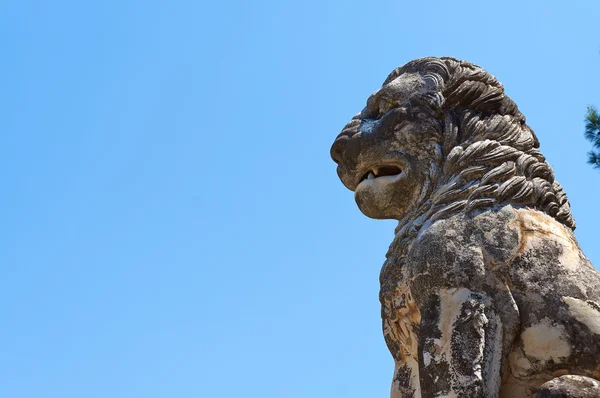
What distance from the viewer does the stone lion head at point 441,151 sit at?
543cm

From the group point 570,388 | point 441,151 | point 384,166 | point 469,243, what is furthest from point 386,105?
point 570,388

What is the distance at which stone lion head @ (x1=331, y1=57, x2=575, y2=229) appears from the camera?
17.8ft

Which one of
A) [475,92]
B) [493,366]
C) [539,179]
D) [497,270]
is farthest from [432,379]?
[475,92]

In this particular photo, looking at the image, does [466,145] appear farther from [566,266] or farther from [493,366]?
[493,366]

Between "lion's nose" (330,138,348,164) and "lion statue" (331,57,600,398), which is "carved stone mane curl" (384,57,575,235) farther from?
"lion's nose" (330,138,348,164)

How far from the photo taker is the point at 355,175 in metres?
6.12

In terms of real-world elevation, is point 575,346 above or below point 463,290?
below

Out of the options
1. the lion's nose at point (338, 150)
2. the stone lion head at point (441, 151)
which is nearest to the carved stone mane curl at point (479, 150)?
the stone lion head at point (441, 151)

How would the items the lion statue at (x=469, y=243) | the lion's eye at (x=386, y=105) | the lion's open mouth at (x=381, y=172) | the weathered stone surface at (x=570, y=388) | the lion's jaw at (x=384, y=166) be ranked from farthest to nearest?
the lion's eye at (x=386, y=105), the lion's open mouth at (x=381, y=172), the lion's jaw at (x=384, y=166), the lion statue at (x=469, y=243), the weathered stone surface at (x=570, y=388)

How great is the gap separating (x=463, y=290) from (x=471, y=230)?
0.36 m

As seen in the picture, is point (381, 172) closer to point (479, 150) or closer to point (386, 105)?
point (386, 105)

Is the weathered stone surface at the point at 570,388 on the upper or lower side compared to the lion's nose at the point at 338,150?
lower

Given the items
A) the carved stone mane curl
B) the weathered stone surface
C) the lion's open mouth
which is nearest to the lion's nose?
the lion's open mouth

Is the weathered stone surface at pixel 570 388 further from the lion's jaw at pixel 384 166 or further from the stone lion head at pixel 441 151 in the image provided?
the lion's jaw at pixel 384 166
